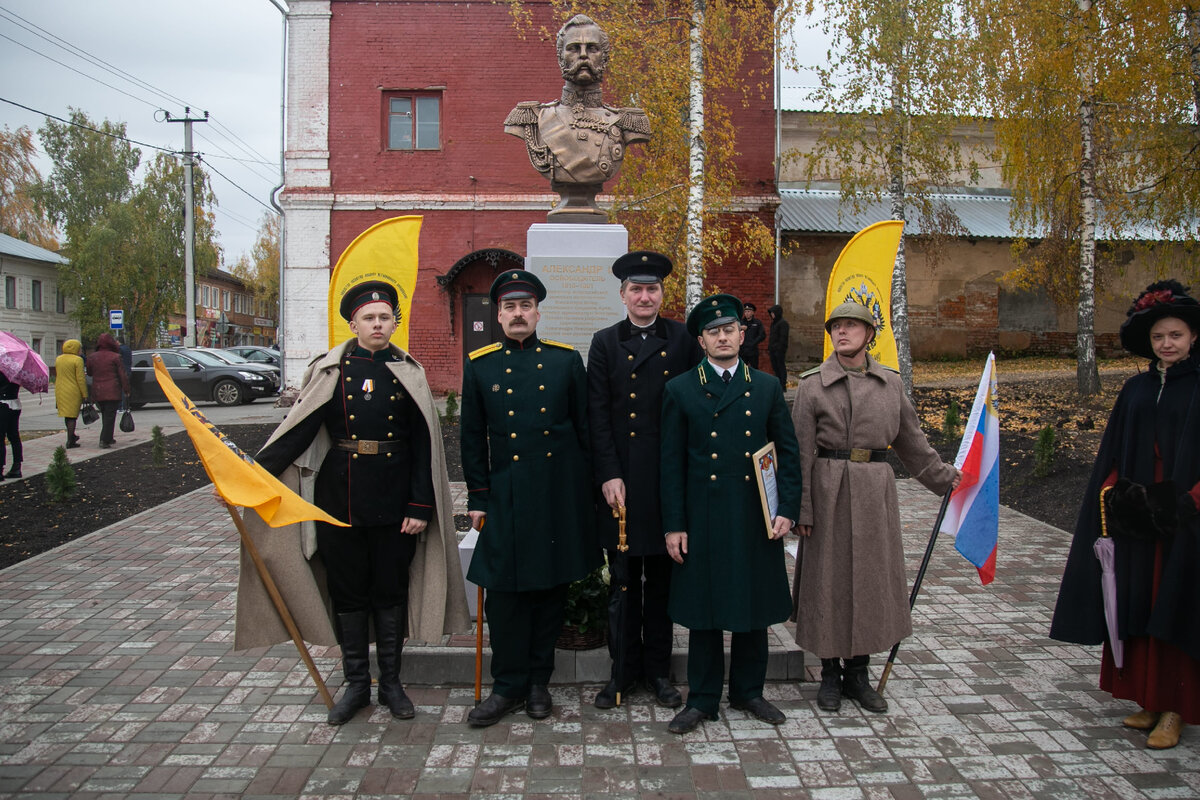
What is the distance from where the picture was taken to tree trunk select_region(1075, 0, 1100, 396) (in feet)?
40.0

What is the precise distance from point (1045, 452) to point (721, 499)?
6895mm

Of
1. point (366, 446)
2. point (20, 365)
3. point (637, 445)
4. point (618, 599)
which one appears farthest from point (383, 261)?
point (20, 365)

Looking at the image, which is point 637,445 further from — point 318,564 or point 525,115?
point 525,115

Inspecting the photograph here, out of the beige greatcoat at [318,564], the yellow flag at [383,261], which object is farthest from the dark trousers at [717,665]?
the yellow flag at [383,261]

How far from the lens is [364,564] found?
12.5 ft

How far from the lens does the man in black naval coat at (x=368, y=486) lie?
371cm

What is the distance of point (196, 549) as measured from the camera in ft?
22.6

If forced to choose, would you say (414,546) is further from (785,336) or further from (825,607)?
(785,336)

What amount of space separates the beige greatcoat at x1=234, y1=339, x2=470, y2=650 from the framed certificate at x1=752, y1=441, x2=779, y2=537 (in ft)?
4.75

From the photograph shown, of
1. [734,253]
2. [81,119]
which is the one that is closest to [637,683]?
[734,253]

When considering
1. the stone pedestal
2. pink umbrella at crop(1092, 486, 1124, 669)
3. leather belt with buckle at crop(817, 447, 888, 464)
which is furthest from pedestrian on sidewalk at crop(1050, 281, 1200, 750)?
the stone pedestal

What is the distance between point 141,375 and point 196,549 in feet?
49.4

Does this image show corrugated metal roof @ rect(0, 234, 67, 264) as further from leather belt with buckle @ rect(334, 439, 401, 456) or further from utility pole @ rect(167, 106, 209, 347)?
leather belt with buckle @ rect(334, 439, 401, 456)

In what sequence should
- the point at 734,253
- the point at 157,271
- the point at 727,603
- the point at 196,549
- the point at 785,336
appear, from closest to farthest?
the point at 727,603, the point at 196,549, the point at 785,336, the point at 734,253, the point at 157,271
